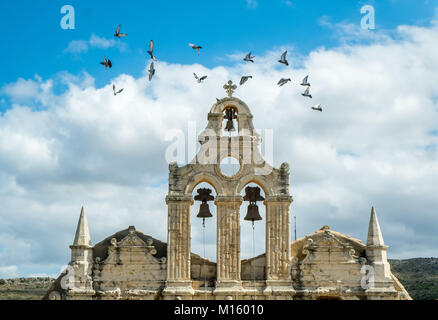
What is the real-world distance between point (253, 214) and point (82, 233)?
7.00m

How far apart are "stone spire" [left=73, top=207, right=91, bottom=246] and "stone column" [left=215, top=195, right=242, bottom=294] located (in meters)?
5.21

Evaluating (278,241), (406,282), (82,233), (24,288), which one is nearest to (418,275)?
(406,282)

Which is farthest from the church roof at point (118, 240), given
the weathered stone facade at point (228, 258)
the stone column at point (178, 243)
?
the stone column at point (178, 243)

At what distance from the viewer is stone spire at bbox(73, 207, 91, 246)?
107ft

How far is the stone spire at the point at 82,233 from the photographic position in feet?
107

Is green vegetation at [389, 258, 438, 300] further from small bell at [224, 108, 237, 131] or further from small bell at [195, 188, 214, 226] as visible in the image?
small bell at [224, 108, 237, 131]

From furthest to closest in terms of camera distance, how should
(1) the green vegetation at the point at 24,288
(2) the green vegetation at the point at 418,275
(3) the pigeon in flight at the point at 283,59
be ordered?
(1) the green vegetation at the point at 24,288 < (2) the green vegetation at the point at 418,275 < (3) the pigeon in flight at the point at 283,59

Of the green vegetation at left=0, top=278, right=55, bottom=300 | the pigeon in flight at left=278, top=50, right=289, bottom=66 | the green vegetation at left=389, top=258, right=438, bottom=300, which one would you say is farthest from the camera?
the green vegetation at left=0, top=278, right=55, bottom=300

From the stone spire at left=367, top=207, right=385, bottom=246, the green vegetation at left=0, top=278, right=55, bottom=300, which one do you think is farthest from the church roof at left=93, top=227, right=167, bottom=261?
the green vegetation at left=0, top=278, right=55, bottom=300

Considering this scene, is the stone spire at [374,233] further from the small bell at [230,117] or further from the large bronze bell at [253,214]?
the small bell at [230,117]

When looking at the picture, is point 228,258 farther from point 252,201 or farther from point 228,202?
point 252,201
